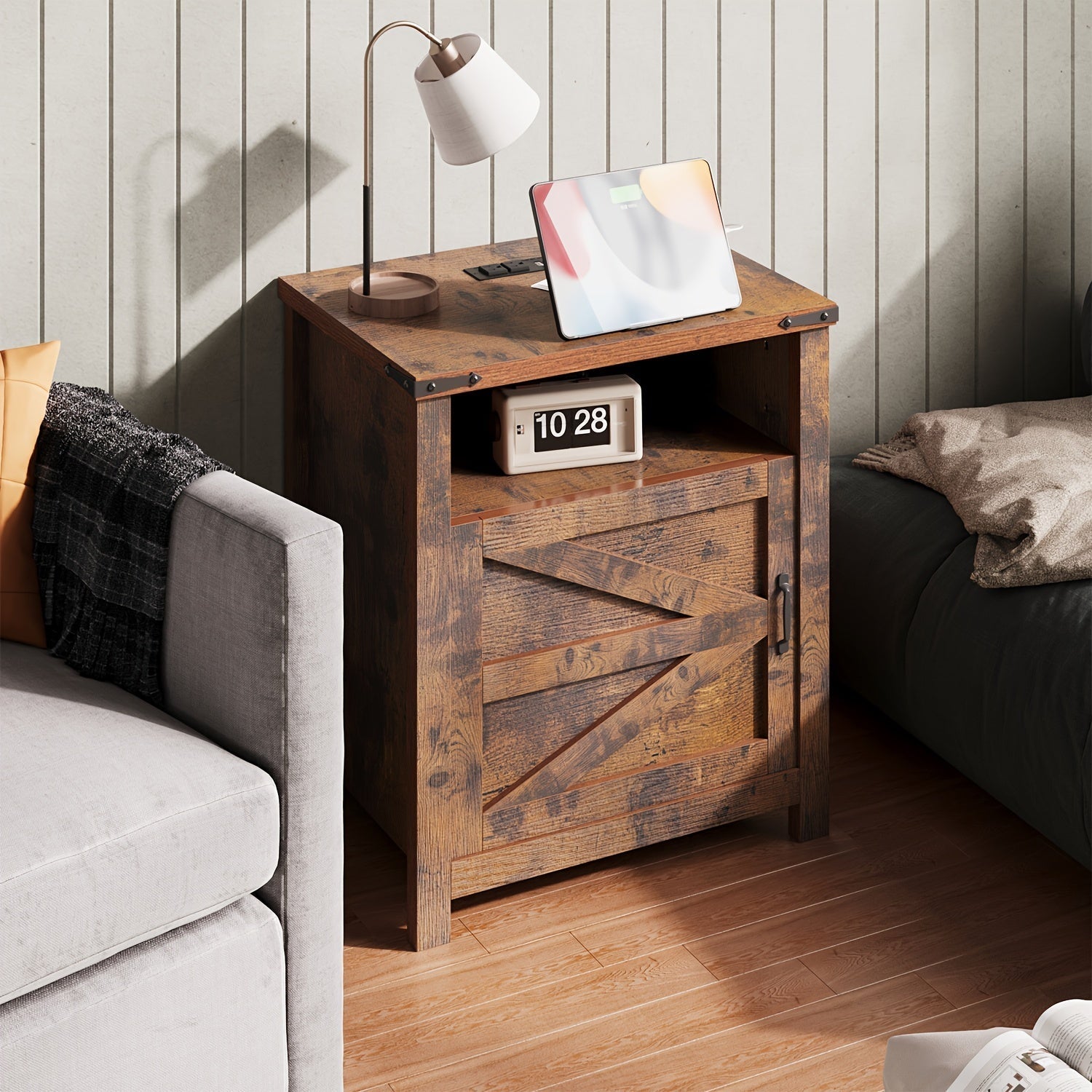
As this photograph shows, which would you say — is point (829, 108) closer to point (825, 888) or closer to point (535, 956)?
point (825, 888)

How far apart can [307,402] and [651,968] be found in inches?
39.4

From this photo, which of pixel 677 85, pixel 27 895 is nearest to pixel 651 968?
pixel 27 895

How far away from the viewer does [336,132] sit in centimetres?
230

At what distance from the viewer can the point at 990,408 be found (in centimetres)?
272

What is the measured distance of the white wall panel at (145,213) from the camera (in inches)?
84.9

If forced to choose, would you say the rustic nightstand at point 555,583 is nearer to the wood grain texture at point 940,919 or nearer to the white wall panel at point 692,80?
the wood grain texture at point 940,919

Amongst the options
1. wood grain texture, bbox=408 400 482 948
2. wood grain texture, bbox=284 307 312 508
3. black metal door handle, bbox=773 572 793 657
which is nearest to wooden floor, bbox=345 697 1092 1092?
wood grain texture, bbox=408 400 482 948

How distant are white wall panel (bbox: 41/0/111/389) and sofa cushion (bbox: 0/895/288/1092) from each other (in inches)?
37.7

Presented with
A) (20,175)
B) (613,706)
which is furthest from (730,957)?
(20,175)

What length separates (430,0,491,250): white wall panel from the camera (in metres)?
2.36

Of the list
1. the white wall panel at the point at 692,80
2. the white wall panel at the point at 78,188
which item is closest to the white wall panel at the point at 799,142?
the white wall panel at the point at 692,80

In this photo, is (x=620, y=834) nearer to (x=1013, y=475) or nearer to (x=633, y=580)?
(x=633, y=580)

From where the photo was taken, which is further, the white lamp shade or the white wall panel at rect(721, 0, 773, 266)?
the white wall panel at rect(721, 0, 773, 266)

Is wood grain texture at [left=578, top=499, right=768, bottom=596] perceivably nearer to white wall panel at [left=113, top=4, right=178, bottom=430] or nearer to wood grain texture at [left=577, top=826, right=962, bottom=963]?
wood grain texture at [left=577, top=826, right=962, bottom=963]
